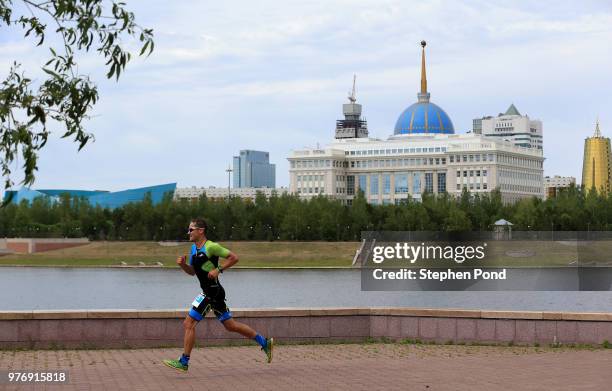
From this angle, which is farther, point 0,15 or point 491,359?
point 491,359

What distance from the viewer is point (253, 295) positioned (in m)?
62.6

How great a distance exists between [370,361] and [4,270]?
89.9 m

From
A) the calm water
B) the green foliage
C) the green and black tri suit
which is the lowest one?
the calm water

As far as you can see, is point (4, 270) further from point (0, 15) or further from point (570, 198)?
point (0, 15)

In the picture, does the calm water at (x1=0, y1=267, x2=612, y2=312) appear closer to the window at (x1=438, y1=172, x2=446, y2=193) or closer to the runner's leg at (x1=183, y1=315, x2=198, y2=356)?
the runner's leg at (x1=183, y1=315, x2=198, y2=356)

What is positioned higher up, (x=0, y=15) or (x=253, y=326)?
(x=0, y=15)

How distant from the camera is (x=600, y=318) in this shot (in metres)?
20.1

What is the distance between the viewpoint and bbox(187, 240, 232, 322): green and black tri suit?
16.1 m

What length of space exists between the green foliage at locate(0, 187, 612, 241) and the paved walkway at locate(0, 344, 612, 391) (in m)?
100

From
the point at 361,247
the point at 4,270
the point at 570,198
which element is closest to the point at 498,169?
the point at 570,198

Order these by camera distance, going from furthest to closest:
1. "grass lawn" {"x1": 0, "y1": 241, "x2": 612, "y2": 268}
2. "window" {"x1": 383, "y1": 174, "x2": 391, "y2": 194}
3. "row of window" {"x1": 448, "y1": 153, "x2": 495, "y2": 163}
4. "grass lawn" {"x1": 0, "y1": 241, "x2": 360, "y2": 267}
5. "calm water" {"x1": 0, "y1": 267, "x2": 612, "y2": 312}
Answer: "window" {"x1": 383, "y1": 174, "x2": 391, "y2": 194} → "row of window" {"x1": 448, "y1": 153, "x2": 495, "y2": 163} → "grass lawn" {"x1": 0, "y1": 241, "x2": 360, "y2": 267} → "grass lawn" {"x1": 0, "y1": 241, "x2": 612, "y2": 268} → "calm water" {"x1": 0, "y1": 267, "x2": 612, "y2": 312}

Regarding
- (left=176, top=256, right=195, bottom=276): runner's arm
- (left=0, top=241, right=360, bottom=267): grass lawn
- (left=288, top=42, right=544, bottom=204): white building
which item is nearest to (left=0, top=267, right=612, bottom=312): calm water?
(left=0, top=241, right=360, bottom=267): grass lawn

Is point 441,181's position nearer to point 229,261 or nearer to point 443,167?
point 443,167

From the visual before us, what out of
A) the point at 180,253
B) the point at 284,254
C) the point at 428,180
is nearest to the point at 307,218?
the point at 284,254
